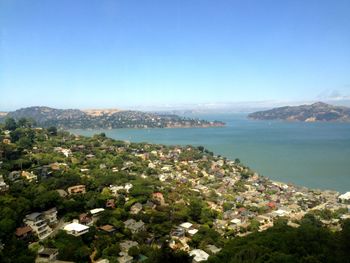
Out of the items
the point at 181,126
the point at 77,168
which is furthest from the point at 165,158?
the point at 181,126

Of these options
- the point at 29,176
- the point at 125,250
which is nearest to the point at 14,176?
the point at 29,176

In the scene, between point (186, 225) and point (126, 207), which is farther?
point (126, 207)

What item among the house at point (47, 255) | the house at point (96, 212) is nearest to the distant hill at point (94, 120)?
the house at point (96, 212)

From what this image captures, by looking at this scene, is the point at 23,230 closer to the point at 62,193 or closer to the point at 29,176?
the point at 62,193

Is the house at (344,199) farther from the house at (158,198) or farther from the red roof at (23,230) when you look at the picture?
the red roof at (23,230)

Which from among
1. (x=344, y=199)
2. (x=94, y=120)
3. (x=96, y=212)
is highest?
(x=96, y=212)

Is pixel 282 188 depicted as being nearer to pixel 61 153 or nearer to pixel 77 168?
pixel 77 168

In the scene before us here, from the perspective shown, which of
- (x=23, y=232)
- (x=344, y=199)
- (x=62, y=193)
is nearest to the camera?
(x=23, y=232)
